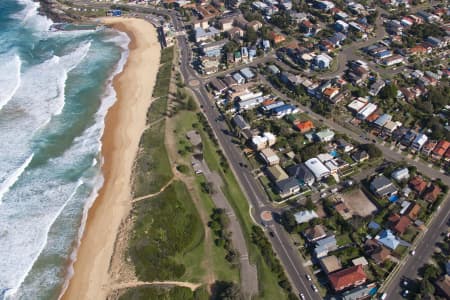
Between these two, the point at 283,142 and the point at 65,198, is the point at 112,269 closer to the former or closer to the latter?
the point at 65,198

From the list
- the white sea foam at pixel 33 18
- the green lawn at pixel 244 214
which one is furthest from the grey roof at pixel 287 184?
the white sea foam at pixel 33 18

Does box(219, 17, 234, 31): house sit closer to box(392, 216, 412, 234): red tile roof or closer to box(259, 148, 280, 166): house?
box(259, 148, 280, 166): house

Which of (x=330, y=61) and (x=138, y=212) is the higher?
(x=330, y=61)

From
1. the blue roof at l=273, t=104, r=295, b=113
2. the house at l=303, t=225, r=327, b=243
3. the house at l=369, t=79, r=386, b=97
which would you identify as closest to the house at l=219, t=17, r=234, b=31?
the blue roof at l=273, t=104, r=295, b=113

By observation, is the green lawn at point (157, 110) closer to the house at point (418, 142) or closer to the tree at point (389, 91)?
the tree at point (389, 91)

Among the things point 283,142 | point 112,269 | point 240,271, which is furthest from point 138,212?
point 283,142

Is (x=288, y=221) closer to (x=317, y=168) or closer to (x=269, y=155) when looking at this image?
(x=317, y=168)

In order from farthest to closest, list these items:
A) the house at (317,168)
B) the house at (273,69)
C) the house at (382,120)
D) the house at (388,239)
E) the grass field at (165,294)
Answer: the house at (273,69)
the house at (382,120)
the house at (317,168)
the house at (388,239)
the grass field at (165,294)
